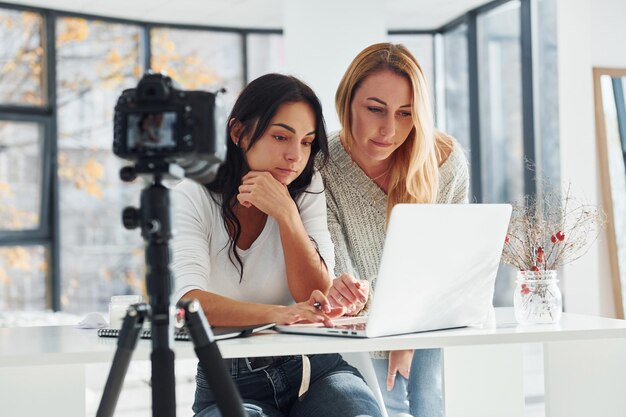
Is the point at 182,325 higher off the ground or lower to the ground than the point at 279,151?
lower

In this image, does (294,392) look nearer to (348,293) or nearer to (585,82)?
(348,293)

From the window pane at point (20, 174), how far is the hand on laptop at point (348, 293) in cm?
516

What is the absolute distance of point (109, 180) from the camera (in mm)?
6863

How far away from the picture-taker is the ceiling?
21.4ft

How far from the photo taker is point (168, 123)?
49.7 inches

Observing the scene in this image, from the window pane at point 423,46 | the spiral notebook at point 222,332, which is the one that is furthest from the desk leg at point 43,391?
the window pane at point 423,46

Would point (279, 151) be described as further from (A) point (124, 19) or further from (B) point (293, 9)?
(A) point (124, 19)

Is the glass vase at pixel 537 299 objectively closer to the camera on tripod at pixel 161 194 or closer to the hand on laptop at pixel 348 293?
the hand on laptop at pixel 348 293

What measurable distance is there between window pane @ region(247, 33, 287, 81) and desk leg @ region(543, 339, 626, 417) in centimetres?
570

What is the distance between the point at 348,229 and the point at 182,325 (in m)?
0.79

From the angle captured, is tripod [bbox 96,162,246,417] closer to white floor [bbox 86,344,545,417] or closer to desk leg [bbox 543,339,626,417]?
desk leg [bbox 543,339,626,417]

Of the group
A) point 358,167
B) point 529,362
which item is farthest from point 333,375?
point 529,362

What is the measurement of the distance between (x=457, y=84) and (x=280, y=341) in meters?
5.87

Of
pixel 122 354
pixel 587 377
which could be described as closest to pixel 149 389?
pixel 587 377
